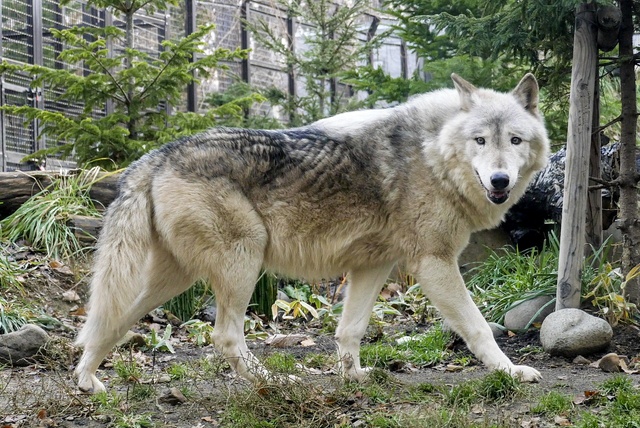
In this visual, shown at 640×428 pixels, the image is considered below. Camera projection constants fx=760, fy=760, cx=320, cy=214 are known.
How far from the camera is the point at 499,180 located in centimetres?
452

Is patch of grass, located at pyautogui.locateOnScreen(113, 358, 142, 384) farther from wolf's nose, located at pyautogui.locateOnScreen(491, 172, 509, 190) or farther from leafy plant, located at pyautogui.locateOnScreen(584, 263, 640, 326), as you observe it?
leafy plant, located at pyautogui.locateOnScreen(584, 263, 640, 326)

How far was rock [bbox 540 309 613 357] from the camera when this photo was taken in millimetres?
5367

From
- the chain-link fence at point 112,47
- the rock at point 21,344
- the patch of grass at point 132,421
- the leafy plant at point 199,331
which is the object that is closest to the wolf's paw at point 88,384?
the patch of grass at point 132,421

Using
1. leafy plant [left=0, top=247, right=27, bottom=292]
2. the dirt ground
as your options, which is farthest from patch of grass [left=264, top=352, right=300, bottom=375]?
leafy plant [left=0, top=247, right=27, bottom=292]

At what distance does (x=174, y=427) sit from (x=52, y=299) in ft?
11.9

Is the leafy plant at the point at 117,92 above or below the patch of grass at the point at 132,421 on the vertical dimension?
above

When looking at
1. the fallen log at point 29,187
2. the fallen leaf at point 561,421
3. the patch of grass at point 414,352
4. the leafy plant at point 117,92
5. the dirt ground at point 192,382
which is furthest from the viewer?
the leafy plant at point 117,92

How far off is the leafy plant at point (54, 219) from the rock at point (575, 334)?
15.6 ft

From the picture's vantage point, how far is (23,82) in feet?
39.2

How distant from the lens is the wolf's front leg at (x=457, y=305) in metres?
4.66

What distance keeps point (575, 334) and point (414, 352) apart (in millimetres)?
1202

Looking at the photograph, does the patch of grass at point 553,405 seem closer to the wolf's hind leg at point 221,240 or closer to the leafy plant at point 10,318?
the wolf's hind leg at point 221,240

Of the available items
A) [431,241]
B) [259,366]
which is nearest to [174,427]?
[259,366]

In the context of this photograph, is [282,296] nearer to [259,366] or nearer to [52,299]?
[52,299]
